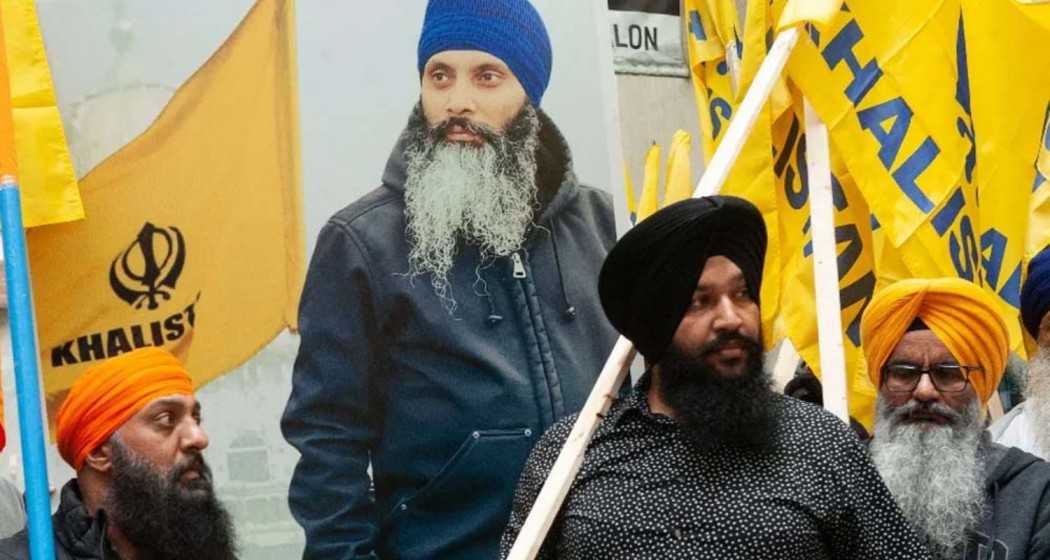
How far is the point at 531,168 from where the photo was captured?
5512 mm

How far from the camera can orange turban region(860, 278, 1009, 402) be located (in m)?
4.65

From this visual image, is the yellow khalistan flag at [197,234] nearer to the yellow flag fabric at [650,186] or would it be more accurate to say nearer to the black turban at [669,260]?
the yellow flag fabric at [650,186]

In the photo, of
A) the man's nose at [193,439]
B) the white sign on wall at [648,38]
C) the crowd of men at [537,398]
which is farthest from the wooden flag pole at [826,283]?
the man's nose at [193,439]

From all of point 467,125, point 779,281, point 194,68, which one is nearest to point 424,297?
point 467,125

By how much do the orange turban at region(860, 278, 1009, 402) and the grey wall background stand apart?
1296mm

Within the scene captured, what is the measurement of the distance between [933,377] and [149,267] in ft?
6.89

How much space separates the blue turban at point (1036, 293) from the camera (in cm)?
516

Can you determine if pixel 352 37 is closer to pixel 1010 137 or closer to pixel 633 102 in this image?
pixel 633 102

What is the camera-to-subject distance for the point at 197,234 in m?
4.98

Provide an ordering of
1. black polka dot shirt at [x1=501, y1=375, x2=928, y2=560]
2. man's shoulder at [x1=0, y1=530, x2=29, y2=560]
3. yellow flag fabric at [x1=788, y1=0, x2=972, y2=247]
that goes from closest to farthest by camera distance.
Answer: black polka dot shirt at [x1=501, y1=375, x2=928, y2=560]
man's shoulder at [x1=0, y1=530, x2=29, y2=560]
yellow flag fabric at [x1=788, y1=0, x2=972, y2=247]

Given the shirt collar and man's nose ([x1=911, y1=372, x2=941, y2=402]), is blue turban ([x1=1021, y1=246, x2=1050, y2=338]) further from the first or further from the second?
the shirt collar

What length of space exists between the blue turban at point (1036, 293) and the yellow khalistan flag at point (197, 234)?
6.86 ft

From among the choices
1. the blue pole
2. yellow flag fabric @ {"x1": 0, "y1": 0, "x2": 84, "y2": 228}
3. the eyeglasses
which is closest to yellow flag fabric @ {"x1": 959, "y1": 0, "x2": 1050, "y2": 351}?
the eyeglasses

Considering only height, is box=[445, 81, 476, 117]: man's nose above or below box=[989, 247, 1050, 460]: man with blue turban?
above
